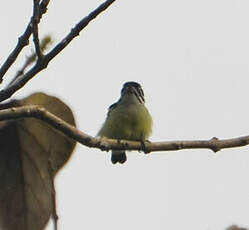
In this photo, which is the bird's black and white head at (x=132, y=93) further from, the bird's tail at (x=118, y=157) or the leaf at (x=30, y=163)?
the leaf at (x=30, y=163)

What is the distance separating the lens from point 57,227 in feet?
4.22

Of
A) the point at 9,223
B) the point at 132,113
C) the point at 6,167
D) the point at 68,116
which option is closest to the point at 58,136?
the point at 68,116

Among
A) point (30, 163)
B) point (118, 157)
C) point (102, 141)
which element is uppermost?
point (118, 157)

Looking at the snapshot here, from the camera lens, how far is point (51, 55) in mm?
2131

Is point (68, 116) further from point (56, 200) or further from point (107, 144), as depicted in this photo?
point (56, 200)

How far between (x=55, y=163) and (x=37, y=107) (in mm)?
219

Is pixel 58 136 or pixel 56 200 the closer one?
pixel 56 200

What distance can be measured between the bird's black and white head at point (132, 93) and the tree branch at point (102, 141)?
267 centimetres

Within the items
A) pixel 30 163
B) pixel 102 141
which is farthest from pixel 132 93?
pixel 30 163

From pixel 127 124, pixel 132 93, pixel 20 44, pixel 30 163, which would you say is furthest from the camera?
pixel 132 93

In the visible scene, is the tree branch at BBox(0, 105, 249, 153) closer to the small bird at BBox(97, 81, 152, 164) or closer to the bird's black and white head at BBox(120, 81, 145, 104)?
the small bird at BBox(97, 81, 152, 164)

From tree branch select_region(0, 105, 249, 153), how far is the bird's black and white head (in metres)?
2.67

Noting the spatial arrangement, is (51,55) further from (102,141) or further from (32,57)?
(102,141)

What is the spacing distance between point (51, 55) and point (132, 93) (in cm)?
351
